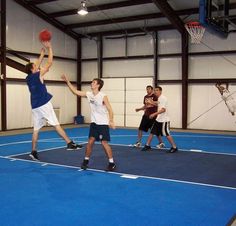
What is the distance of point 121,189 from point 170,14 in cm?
1194

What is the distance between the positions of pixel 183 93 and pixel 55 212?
14.1m

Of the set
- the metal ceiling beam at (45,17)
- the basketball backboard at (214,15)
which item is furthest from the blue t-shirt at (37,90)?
the metal ceiling beam at (45,17)

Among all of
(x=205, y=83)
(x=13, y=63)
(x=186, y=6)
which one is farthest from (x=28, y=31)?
(x=205, y=83)

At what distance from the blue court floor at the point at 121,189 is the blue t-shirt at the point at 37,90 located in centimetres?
152

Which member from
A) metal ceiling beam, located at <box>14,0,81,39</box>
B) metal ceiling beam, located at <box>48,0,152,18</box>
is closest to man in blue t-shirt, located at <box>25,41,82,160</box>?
metal ceiling beam, located at <box>48,0,152,18</box>

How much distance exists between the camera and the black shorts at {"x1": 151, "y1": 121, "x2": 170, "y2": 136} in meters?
10.4

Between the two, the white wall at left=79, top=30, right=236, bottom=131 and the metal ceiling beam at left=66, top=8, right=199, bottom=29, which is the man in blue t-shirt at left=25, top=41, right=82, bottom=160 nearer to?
the metal ceiling beam at left=66, top=8, right=199, bottom=29

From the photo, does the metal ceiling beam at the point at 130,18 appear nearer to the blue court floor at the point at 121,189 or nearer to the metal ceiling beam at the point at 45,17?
the metal ceiling beam at the point at 45,17

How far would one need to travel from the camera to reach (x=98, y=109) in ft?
25.1

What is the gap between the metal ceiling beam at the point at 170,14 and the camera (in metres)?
15.5

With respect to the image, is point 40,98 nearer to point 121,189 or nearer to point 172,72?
point 121,189

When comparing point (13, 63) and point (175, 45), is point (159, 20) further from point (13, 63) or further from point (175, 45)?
point (13, 63)

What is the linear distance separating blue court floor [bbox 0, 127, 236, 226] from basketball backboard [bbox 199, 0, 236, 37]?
3.76m

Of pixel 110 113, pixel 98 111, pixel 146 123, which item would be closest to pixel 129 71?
pixel 146 123
